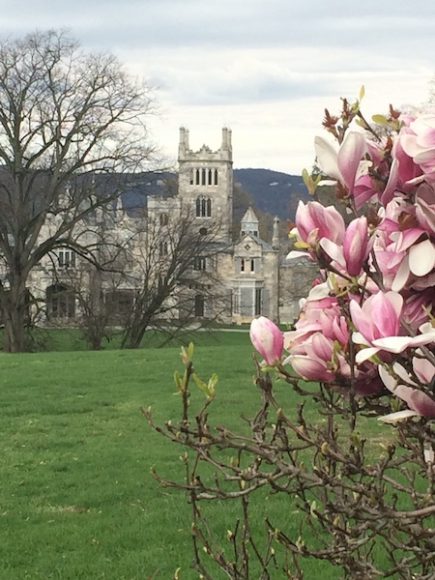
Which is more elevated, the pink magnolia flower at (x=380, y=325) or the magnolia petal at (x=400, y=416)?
the pink magnolia flower at (x=380, y=325)

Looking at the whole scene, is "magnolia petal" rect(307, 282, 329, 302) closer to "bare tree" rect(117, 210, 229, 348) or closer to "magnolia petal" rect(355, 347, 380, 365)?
"magnolia petal" rect(355, 347, 380, 365)

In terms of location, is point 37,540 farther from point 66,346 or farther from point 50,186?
point 66,346

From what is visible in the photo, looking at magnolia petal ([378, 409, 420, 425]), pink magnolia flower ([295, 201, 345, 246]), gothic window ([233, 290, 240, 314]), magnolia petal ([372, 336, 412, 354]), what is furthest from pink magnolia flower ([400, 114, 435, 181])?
gothic window ([233, 290, 240, 314])

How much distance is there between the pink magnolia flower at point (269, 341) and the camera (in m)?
1.84

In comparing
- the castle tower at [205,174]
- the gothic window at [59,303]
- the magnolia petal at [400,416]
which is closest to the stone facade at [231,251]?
the castle tower at [205,174]

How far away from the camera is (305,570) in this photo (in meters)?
6.00

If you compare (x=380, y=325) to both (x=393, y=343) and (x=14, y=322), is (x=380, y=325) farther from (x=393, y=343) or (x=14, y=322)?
(x=14, y=322)

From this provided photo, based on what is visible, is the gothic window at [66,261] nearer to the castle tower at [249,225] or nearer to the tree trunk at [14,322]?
the tree trunk at [14,322]

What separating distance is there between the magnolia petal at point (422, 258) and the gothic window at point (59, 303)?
3757cm

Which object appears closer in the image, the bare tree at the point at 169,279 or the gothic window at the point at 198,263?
the bare tree at the point at 169,279

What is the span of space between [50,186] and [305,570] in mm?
30525

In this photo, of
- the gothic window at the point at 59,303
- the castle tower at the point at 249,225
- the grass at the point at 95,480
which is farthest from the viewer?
the castle tower at the point at 249,225

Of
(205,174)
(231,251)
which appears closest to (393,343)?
(231,251)

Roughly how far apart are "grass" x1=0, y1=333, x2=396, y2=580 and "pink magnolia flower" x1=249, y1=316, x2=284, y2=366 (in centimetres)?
421
